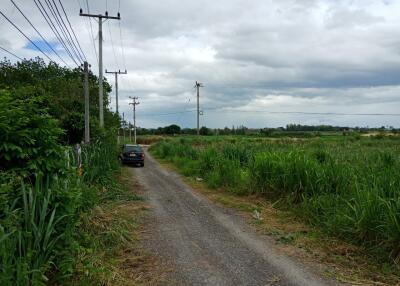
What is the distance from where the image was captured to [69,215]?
5406 millimetres

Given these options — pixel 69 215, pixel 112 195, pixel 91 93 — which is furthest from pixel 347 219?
pixel 91 93

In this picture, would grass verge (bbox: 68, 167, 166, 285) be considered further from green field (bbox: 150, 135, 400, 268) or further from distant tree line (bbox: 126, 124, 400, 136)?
distant tree line (bbox: 126, 124, 400, 136)

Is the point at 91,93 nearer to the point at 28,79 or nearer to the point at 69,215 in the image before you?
the point at 28,79

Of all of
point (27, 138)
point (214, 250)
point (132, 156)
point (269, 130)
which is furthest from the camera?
point (269, 130)

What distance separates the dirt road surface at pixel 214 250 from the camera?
602 centimetres

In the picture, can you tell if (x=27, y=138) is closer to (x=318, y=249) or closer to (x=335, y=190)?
(x=318, y=249)

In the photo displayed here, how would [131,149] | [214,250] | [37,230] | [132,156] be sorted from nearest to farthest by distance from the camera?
1. [37,230]
2. [214,250]
3. [132,156]
4. [131,149]

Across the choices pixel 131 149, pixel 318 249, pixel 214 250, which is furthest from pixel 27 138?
pixel 131 149

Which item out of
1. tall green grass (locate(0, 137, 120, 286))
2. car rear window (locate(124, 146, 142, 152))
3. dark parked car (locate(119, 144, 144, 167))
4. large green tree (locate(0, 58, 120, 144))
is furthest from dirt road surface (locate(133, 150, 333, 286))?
car rear window (locate(124, 146, 142, 152))

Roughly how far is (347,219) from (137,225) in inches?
173

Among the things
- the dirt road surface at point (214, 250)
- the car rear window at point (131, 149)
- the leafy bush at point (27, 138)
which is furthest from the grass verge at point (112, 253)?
the car rear window at point (131, 149)

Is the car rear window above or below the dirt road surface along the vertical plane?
above

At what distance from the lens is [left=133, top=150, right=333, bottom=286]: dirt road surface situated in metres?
6.02

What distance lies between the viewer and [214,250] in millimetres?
7449
